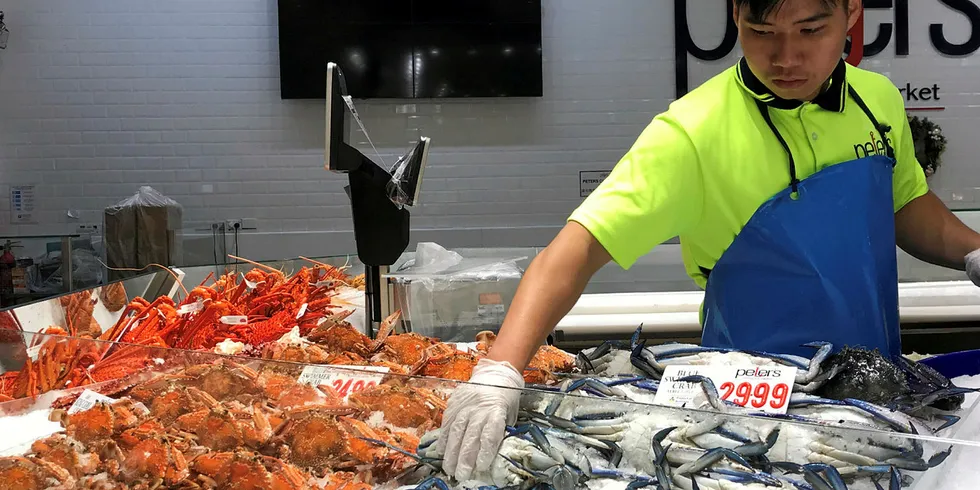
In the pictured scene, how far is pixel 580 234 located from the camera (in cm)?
128

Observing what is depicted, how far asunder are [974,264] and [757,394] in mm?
841

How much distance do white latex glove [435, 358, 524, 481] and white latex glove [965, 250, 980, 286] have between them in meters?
1.15

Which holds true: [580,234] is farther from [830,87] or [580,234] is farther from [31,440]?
[31,440]

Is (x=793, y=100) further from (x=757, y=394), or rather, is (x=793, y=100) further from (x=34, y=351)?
(x=34, y=351)

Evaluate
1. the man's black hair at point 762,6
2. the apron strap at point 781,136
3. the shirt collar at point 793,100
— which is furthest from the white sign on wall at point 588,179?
the man's black hair at point 762,6

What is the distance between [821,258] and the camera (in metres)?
1.47

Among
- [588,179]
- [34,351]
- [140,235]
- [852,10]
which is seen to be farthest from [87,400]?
[588,179]

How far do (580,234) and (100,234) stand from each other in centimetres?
475

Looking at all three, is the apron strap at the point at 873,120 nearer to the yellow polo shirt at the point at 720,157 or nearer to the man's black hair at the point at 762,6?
the yellow polo shirt at the point at 720,157

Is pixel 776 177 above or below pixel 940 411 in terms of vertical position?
above

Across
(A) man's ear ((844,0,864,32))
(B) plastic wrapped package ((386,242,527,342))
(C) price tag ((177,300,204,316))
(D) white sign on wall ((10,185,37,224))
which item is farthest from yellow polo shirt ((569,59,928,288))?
(D) white sign on wall ((10,185,37,224))

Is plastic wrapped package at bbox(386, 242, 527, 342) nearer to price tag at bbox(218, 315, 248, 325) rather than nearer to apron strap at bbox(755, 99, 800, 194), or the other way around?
price tag at bbox(218, 315, 248, 325)

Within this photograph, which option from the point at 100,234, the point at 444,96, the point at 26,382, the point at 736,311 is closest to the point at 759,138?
the point at 736,311

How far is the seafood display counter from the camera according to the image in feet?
2.69
